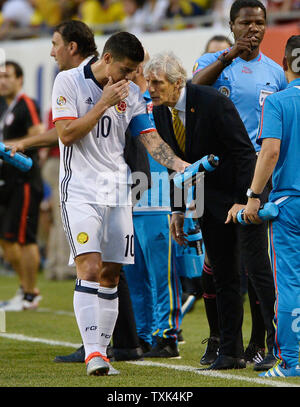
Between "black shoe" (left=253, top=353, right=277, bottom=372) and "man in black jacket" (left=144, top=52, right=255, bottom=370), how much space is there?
11cm

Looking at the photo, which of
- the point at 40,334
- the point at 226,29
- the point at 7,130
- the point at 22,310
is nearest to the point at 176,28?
the point at 226,29

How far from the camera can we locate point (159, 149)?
19.7ft

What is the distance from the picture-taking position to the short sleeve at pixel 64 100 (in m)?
5.72

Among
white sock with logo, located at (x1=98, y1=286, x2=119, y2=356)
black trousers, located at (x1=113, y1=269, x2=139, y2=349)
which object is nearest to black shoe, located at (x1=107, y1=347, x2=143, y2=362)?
black trousers, located at (x1=113, y1=269, x2=139, y2=349)

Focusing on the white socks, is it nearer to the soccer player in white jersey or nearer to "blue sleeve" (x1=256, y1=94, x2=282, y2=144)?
the soccer player in white jersey

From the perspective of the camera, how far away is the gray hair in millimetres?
5934

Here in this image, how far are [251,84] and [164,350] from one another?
2.07 metres

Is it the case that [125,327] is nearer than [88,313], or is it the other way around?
[88,313]

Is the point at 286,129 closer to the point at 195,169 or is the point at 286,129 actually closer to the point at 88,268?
the point at 195,169

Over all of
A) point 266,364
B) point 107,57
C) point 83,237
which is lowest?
point 266,364

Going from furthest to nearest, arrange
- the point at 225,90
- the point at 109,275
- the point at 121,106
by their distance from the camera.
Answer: the point at 225,90, the point at 109,275, the point at 121,106

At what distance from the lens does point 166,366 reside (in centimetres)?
631

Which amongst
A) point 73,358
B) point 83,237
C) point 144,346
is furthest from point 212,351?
point 83,237

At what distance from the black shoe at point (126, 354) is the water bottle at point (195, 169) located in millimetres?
1560
